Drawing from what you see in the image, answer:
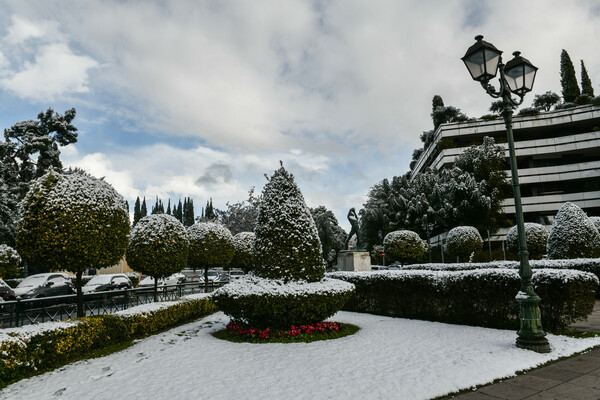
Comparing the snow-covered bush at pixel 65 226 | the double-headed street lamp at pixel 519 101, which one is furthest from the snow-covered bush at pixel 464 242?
the snow-covered bush at pixel 65 226

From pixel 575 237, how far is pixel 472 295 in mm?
10042

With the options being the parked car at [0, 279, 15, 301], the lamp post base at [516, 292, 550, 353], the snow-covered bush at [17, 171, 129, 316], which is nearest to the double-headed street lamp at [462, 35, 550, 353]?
the lamp post base at [516, 292, 550, 353]

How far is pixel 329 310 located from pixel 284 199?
2.95 metres

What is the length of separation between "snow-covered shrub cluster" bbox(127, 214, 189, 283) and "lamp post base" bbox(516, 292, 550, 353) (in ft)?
36.5

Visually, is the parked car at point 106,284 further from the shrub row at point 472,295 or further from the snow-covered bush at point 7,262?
the shrub row at point 472,295

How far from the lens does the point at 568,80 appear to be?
171 feet

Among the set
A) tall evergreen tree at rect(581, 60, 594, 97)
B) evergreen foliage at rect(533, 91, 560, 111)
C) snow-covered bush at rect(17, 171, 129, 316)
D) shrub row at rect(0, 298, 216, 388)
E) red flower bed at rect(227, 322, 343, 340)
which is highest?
tall evergreen tree at rect(581, 60, 594, 97)

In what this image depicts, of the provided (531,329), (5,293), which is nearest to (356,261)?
(531,329)

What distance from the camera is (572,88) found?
51469 mm

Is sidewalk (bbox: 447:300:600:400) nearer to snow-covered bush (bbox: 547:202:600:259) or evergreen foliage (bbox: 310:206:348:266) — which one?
snow-covered bush (bbox: 547:202:600:259)

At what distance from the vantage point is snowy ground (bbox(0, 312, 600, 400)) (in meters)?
5.07

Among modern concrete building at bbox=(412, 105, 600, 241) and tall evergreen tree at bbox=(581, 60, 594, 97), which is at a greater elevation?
tall evergreen tree at bbox=(581, 60, 594, 97)

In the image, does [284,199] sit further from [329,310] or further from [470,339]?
[470,339]

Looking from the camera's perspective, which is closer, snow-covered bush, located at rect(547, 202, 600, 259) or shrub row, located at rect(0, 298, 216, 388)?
shrub row, located at rect(0, 298, 216, 388)
